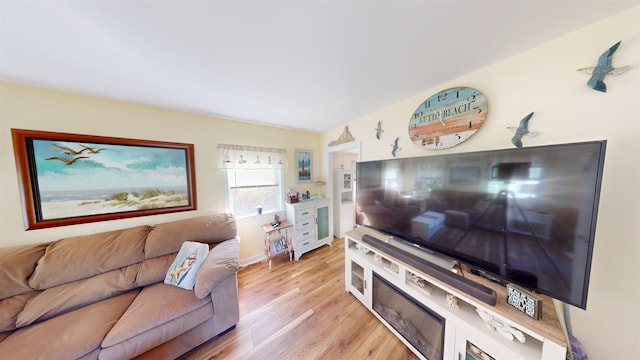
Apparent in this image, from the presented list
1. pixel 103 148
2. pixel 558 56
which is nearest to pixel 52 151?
pixel 103 148

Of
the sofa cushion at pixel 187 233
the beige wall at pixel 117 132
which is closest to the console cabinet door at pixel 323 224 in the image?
the beige wall at pixel 117 132

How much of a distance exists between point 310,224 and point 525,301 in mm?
2152

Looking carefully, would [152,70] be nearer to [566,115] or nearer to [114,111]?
[114,111]

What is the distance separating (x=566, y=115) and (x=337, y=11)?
57.2 inches

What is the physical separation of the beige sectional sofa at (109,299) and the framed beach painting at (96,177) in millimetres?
261

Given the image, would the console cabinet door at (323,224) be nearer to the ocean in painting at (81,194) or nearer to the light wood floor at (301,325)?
the light wood floor at (301,325)

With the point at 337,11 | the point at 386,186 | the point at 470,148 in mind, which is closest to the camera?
the point at 337,11

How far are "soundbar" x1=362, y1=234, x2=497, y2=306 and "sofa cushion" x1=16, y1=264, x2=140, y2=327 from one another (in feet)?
7.60

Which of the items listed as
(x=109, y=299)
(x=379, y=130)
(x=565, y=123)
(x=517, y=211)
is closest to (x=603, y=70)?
(x=565, y=123)

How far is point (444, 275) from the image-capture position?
105cm

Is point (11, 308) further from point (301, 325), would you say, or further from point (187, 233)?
point (301, 325)

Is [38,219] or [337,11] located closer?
[337,11]

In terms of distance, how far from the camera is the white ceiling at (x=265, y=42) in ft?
2.52

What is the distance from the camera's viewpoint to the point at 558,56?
3.10 feet
